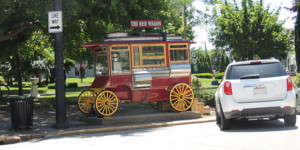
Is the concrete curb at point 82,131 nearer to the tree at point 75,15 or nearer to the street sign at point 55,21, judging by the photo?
the street sign at point 55,21

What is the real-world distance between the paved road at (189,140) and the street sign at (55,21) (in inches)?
128

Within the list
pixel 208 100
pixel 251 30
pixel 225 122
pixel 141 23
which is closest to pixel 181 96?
pixel 141 23

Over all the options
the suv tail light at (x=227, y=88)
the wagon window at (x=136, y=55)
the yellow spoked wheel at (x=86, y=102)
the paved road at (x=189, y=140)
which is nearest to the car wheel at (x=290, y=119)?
the paved road at (x=189, y=140)

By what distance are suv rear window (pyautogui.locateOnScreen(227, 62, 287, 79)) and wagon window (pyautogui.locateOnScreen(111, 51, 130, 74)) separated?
427cm

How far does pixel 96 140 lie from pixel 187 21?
936 inches

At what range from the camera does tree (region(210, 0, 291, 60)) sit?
128 feet

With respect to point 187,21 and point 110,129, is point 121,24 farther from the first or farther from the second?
point 187,21

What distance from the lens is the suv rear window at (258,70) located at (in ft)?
33.8

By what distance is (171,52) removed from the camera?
47.1 ft

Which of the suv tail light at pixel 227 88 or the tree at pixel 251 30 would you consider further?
the tree at pixel 251 30

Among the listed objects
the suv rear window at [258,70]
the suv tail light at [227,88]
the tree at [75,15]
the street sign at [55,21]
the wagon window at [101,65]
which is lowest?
the suv tail light at [227,88]

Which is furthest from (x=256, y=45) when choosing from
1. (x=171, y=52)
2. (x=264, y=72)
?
(x=264, y=72)

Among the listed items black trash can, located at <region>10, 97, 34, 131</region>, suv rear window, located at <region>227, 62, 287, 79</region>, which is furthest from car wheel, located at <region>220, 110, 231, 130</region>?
black trash can, located at <region>10, 97, 34, 131</region>

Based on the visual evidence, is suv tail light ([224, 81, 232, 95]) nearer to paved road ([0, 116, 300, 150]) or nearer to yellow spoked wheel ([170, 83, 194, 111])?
paved road ([0, 116, 300, 150])
